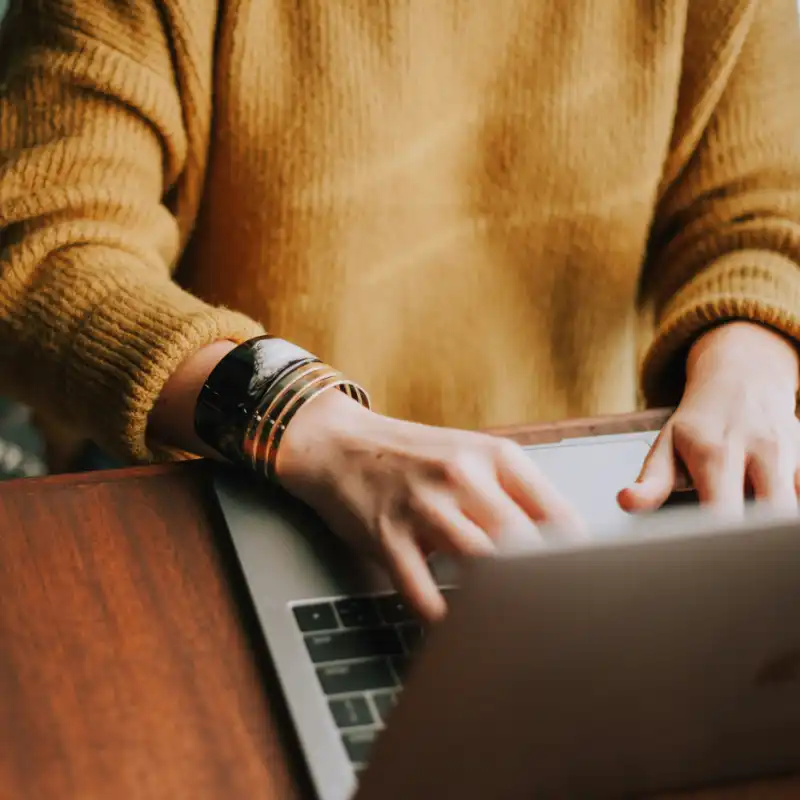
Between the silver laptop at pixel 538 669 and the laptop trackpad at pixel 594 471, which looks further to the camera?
the laptop trackpad at pixel 594 471

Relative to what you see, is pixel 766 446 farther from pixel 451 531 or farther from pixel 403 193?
pixel 403 193

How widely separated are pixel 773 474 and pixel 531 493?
0.55 feet

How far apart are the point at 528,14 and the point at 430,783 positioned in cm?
71

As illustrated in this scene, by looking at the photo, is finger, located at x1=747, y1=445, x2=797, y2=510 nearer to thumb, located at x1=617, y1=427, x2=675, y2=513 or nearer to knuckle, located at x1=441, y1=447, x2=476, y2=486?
thumb, located at x1=617, y1=427, x2=675, y2=513

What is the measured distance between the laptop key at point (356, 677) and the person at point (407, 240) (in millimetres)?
40

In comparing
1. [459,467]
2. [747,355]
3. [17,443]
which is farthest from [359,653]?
[17,443]

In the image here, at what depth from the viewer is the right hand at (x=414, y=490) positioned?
1.52ft

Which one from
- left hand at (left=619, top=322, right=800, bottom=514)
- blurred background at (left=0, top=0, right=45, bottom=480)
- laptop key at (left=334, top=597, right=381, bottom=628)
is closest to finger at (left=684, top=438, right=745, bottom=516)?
left hand at (left=619, top=322, right=800, bottom=514)

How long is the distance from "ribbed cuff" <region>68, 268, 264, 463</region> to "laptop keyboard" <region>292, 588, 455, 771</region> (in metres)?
0.20

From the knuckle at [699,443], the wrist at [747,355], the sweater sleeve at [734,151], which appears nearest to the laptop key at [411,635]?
the knuckle at [699,443]

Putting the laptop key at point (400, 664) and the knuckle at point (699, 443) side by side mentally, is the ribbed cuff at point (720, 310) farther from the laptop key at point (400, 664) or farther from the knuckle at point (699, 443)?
the laptop key at point (400, 664)

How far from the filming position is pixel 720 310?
72 centimetres

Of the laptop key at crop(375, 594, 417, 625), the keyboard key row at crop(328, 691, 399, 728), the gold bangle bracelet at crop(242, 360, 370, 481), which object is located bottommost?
the keyboard key row at crop(328, 691, 399, 728)

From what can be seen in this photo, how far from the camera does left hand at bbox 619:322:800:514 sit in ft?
1.77
